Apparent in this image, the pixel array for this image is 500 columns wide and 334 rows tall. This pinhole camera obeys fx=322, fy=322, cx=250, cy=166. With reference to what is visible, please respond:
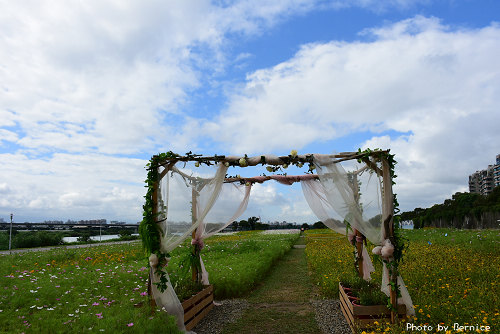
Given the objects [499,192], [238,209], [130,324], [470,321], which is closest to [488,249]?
[470,321]

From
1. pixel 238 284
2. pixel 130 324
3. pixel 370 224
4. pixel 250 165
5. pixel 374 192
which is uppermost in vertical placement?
pixel 250 165

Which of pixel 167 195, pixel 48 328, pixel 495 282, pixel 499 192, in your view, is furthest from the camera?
pixel 499 192

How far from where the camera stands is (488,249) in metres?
9.80

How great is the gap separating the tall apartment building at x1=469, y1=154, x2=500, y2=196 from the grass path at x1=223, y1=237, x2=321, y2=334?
92.1 meters

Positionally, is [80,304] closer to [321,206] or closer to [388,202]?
[321,206]

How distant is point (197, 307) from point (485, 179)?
99.4m

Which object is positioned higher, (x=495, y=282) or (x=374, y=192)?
(x=374, y=192)

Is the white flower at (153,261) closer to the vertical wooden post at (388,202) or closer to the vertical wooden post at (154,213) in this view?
the vertical wooden post at (154,213)

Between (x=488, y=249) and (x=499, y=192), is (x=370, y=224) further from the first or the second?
(x=499, y=192)

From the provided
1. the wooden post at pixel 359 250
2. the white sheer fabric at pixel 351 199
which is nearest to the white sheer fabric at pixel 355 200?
the white sheer fabric at pixel 351 199

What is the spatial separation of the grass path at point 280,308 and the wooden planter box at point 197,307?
58 centimetres

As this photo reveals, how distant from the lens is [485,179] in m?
83.4

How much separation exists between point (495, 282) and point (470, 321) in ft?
7.62

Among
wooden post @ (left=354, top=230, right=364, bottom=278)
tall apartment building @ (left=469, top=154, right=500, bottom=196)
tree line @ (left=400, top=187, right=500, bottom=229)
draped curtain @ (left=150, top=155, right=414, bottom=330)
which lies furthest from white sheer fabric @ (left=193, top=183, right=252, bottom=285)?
tall apartment building @ (left=469, top=154, right=500, bottom=196)
